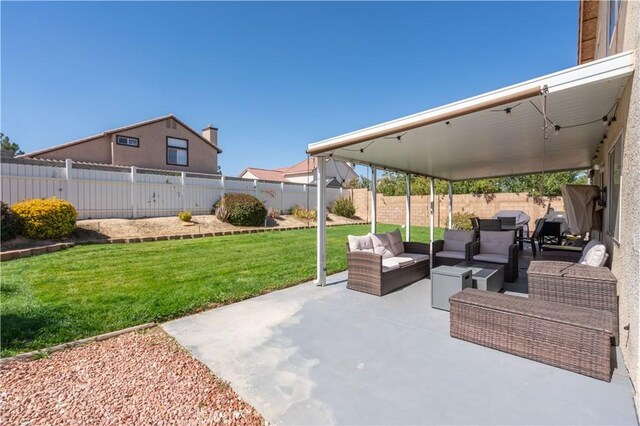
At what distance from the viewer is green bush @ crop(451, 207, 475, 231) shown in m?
16.4

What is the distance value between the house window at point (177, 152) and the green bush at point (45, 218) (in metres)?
10.9

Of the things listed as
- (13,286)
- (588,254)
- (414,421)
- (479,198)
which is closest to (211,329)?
(414,421)

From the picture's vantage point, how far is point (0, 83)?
754cm

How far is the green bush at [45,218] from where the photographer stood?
884cm

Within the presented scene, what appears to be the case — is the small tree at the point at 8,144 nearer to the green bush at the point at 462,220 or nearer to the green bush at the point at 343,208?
the green bush at the point at 343,208

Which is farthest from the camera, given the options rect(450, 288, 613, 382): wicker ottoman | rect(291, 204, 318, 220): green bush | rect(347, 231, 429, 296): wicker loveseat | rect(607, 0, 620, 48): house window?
rect(291, 204, 318, 220): green bush

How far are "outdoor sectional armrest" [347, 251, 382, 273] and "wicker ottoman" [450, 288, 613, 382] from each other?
5.93 ft

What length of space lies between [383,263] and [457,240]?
2.55 m

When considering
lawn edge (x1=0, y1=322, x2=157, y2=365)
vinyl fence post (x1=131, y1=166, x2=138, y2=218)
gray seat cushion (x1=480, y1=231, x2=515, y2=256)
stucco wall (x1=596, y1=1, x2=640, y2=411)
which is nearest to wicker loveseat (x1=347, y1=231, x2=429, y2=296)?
gray seat cushion (x1=480, y1=231, x2=515, y2=256)

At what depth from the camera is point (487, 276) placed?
5.18 metres

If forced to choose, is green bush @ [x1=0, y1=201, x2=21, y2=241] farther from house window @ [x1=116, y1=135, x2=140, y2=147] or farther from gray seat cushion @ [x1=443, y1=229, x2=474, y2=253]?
gray seat cushion @ [x1=443, y1=229, x2=474, y2=253]

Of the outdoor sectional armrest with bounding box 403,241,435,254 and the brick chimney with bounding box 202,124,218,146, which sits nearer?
the outdoor sectional armrest with bounding box 403,241,435,254

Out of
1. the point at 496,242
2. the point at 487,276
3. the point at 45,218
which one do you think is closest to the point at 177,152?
the point at 45,218

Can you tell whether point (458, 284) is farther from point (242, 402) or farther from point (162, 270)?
point (162, 270)
